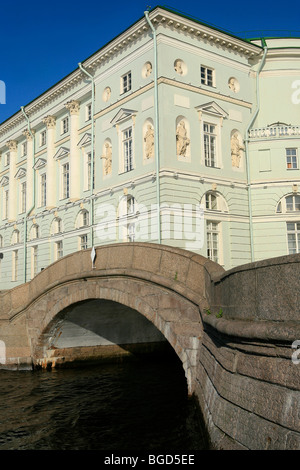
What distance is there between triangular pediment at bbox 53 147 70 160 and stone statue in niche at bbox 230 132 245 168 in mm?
10416

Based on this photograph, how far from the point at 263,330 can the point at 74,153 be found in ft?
78.8

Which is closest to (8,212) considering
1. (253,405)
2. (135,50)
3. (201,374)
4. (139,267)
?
(135,50)

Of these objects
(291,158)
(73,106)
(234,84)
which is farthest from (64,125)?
(291,158)

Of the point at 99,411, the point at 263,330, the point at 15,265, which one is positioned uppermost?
the point at 15,265

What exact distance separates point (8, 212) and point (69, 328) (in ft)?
65.5

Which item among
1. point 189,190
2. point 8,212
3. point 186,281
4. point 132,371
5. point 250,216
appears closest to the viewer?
point 186,281

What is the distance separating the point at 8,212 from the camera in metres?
35.3

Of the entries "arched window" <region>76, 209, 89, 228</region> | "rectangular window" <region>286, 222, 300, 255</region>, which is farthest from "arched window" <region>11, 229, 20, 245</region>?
"rectangular window" <region>286, 222, 300, 255</region>

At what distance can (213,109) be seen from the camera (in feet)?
76.5

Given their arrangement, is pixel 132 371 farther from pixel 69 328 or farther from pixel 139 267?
pixel 139 267

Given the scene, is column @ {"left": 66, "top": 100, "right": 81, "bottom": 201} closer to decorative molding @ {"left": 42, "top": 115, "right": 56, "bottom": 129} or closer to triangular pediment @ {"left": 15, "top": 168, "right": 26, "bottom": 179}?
decorative molding @ {"left": 42, "top": 115, "right": 56, "bottom": 129}

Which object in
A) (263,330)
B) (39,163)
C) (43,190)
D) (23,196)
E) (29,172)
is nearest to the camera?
(263,330)

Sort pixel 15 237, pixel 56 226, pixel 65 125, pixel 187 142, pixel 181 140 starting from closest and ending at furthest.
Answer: pixel 181 140, pixel 187 142, pixel 56 226, pixel 65 125, pixel 15 237

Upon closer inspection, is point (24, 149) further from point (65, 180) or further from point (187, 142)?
point (187, 142)
